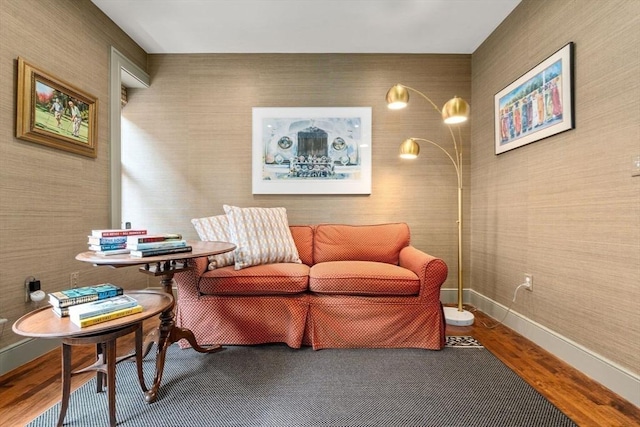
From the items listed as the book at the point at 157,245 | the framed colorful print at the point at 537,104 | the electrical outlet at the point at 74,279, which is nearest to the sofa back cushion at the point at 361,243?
the framed colorful print at the point at 537,104

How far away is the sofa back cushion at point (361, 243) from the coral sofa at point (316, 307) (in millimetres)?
495

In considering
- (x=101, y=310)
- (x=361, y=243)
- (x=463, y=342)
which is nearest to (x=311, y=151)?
(x=361, y=243)

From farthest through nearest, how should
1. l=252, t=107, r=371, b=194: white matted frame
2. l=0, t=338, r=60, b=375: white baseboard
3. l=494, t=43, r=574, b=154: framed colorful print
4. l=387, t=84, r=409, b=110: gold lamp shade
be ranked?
l=252, t=107, r=371, b=194: white matted frame, l=387, t=84, r=409, b=110: gold lamp shade, l=494, t=43, r=574, b=154: framed colorful print, l=0, t=338, r=60, b=375: white baseboard

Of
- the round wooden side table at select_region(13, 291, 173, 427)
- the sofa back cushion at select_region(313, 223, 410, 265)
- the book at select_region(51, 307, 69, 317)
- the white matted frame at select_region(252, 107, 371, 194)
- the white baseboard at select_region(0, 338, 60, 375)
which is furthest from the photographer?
the white matted frame at select_region(252, 107, 371, 194)

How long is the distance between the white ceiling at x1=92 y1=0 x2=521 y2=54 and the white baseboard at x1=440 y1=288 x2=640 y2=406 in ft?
7.90

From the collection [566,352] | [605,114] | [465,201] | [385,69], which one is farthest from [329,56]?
[566,352]

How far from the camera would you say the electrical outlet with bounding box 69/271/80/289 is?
2.12 meters

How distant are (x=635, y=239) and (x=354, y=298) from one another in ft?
4.93

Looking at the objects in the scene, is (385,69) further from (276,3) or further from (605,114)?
(605,114)

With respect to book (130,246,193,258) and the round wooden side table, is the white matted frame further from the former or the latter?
the round wooden side table

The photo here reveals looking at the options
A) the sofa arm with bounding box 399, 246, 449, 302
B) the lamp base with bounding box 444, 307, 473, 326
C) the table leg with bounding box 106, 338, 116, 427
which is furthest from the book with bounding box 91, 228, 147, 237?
the lamp base with bounding box 444, 307, 473, 326

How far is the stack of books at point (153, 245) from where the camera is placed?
→ 56.3 inches

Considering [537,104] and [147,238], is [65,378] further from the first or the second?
[537,104]

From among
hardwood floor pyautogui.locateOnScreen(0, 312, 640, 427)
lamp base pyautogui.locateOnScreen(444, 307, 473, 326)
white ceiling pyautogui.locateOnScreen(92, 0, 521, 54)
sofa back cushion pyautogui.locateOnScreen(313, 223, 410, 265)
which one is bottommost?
hardwood floor pyautogui.locateOnScreen(0, 312, 640, 427)
